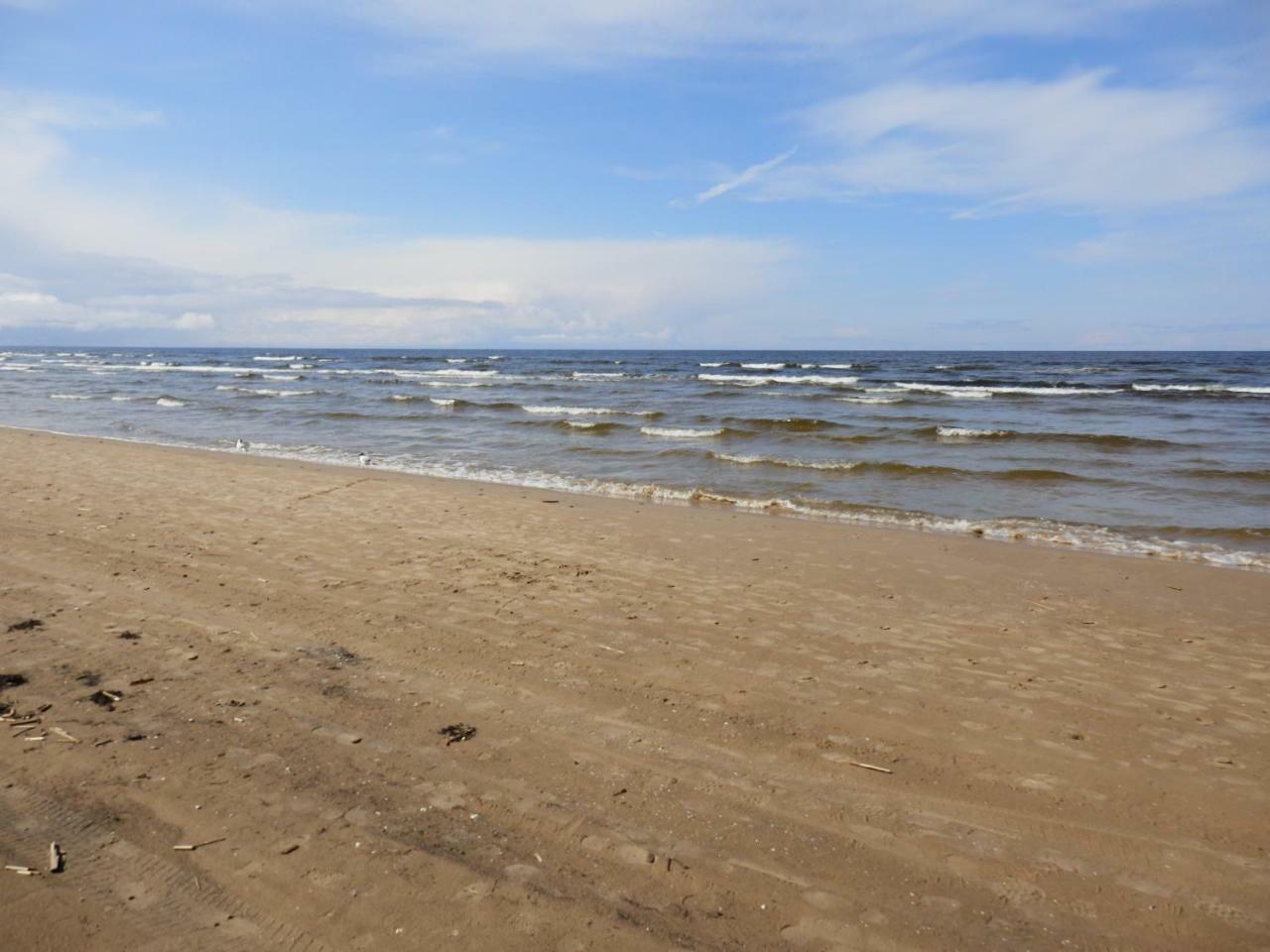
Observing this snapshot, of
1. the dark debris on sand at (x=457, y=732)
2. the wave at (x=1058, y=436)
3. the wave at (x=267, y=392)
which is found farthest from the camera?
the wave at (x=267, y=392)

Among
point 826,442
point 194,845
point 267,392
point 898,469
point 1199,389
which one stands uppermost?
point 1199,389

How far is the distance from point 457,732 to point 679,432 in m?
16.3

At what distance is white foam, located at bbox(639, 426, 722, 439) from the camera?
1952 cm

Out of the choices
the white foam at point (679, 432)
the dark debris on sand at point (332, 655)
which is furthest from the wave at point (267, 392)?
the dark debris on sand at point (332, 655)

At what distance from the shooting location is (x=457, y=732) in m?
3.94

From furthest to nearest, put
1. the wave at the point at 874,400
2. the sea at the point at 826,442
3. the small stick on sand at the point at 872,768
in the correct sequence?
the wave at the point at 874,400 < the sea at the point at 826,442 < the small stick on sand at the point at 872,768

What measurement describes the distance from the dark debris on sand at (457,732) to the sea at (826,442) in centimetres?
758

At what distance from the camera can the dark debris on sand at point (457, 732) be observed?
386cm

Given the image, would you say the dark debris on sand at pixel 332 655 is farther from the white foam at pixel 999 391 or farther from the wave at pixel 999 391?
the wave at pixel 999 391

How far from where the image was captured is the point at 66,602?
18.3ft

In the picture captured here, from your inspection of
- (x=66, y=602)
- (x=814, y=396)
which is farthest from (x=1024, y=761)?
(x=814, y=396)

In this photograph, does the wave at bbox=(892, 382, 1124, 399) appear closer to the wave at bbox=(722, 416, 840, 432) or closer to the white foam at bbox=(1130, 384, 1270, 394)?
the white foam at bbox=(1130, 384, 1270, 394)

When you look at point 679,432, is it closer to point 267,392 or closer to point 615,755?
point 615,755

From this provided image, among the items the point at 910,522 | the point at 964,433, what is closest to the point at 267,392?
the point at 964,433
